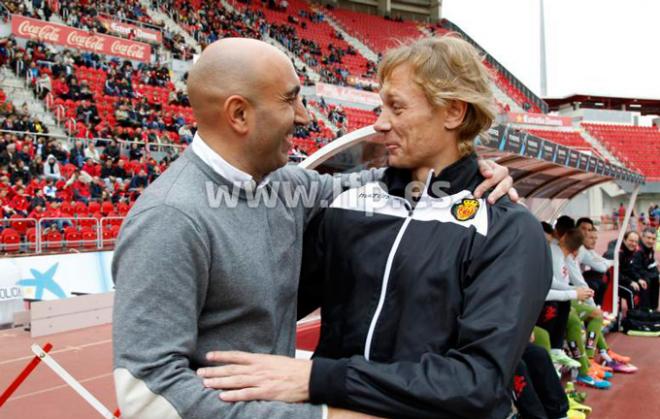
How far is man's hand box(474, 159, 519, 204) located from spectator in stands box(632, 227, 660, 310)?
7.83 metres

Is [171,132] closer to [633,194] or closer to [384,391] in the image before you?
[633,194]

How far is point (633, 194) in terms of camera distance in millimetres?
8117

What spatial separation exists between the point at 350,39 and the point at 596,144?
15.9 m

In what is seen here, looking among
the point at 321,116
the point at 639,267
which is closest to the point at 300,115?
the point at 639,267

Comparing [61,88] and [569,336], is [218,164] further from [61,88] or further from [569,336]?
[61,88]

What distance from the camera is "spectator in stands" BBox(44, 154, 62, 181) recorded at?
11470mm

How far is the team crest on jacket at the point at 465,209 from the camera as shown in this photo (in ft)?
4.84

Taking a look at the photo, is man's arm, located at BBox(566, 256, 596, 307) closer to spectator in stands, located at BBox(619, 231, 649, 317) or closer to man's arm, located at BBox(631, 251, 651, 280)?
spectator in stands, located at BBox(619, 231, 649, 317)

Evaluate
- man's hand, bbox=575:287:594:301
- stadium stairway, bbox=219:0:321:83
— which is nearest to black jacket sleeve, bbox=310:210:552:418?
man's hand, bbox=575:287:594:301

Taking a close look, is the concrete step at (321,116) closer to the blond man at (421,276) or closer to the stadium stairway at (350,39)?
the stadium stairway at (350,39)

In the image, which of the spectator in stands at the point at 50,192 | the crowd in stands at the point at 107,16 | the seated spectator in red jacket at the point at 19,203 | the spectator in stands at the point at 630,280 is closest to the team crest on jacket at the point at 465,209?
the spectator in stands at the point at 630,280

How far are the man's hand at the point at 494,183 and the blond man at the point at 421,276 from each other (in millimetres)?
24

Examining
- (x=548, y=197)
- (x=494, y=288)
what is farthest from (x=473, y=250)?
(x=548, y=197)

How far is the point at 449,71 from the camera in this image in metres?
1.56
